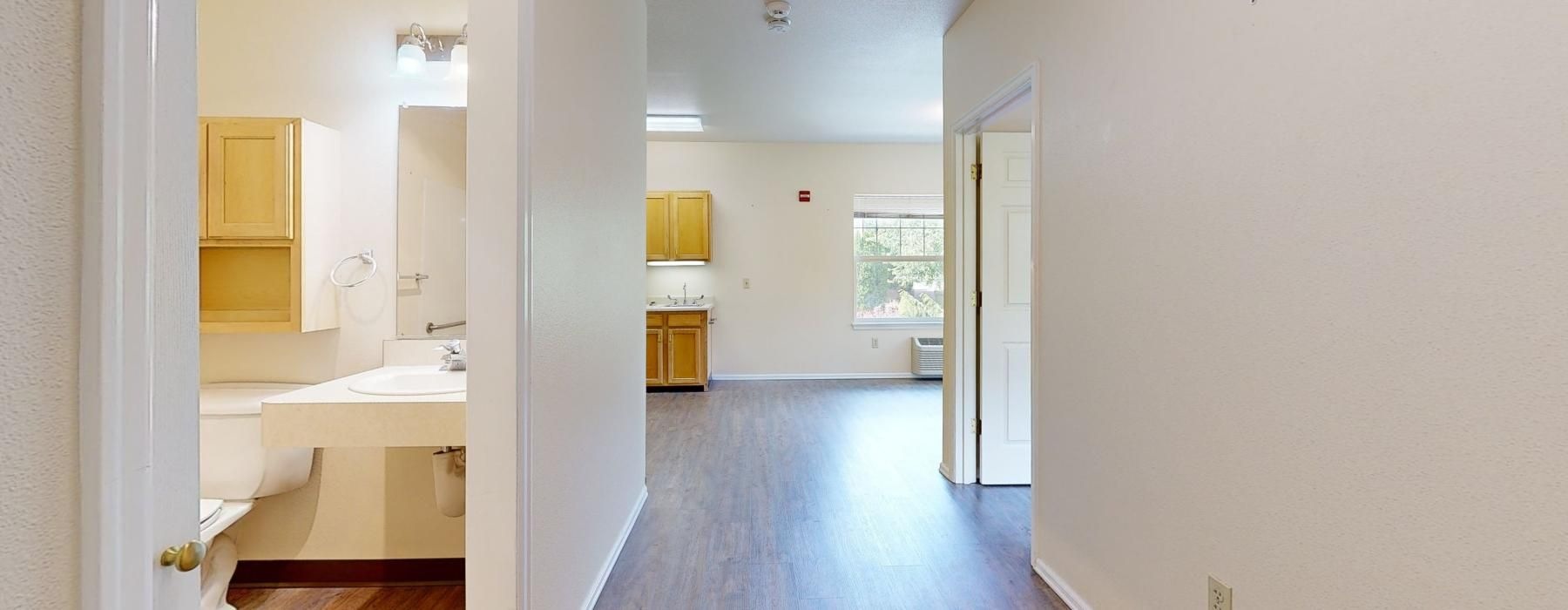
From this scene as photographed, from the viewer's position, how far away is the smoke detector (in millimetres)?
3117

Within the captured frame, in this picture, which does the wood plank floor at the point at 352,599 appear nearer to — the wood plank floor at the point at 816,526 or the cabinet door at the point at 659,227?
the wood plank floor at the point at 816,526

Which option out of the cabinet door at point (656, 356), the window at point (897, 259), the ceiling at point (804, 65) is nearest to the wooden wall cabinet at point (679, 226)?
the ceiling at point (804, 65)

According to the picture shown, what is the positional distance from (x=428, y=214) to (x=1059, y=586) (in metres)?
2.48

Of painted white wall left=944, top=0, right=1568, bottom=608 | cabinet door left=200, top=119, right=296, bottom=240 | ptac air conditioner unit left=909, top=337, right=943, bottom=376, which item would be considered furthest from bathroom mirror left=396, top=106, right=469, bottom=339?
ptac air conditioner unit left=909, top=337, right=943, bottom=376

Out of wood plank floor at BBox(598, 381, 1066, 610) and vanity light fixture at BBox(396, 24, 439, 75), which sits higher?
vanity light fixture at BBox(396, 24, 439, 75)

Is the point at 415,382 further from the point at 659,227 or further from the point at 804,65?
the point at 659,227

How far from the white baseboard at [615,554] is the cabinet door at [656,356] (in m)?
2.82

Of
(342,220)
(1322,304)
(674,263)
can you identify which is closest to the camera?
(1322,304)

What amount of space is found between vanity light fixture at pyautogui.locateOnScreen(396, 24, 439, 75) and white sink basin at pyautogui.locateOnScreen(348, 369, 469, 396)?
103cm

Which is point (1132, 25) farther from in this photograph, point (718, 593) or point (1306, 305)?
point (718, 593)

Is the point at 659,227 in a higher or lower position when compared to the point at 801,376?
higher

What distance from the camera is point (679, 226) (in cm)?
631

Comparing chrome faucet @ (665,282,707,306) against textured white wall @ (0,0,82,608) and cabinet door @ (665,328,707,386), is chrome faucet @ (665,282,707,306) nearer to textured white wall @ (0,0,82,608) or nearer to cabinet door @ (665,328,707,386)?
cabinet door @ (665,328,707,386)

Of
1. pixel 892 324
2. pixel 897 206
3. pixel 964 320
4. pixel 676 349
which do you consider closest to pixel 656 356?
pixel 676 349
